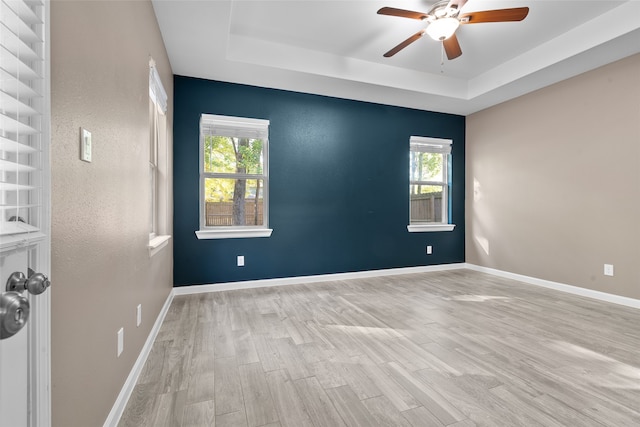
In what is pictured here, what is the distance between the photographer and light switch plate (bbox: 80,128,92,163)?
3.68 feet

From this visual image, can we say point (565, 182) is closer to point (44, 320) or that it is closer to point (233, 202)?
point (233, 202)

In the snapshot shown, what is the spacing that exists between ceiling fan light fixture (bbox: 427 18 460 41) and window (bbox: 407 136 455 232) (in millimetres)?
2257

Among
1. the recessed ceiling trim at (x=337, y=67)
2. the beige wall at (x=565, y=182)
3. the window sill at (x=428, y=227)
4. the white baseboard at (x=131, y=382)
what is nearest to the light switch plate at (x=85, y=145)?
the white baseboard at (x=131, y=382)

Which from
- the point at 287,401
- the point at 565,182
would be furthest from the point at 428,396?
the point at 565,182

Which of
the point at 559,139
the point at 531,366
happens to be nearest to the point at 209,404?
the point at 531,366

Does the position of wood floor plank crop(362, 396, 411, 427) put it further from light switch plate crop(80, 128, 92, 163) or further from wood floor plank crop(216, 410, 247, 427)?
light switch plate crop(80, 128, 92, 163)

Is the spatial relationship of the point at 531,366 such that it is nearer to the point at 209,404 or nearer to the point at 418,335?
the point at 418,335

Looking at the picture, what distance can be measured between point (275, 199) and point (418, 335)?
93.1 inches

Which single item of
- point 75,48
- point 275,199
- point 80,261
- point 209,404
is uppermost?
point 75,48

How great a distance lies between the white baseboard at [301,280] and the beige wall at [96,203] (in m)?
1.63

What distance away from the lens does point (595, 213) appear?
349 centimetres

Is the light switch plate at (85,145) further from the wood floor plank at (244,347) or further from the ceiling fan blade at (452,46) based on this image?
the ceiling fan blade at (452,46)

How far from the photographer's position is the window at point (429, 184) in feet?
16.0

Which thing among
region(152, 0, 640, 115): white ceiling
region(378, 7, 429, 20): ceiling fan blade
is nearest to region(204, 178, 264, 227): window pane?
region(152, 0, 640, 115): white ceiling
